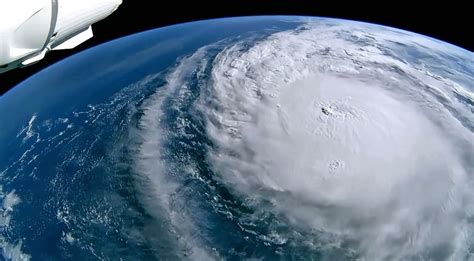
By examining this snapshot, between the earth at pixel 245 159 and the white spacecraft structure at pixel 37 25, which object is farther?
the earth at pixel 245 159

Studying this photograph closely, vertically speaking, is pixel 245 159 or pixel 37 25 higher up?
pixel 37 25

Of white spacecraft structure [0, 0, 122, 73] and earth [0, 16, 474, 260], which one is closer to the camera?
white spacecraft structure [0, 0, 122, 73]

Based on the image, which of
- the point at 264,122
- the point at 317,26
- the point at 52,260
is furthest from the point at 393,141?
the point at 317,26

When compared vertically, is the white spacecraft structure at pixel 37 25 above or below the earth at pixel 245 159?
above

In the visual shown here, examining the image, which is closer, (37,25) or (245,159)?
(37,25)

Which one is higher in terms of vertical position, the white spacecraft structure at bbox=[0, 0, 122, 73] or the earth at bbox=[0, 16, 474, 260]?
the white spacecraft structure at bbox=[0, 0, 122, 73]

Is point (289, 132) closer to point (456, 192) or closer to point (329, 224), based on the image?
point (329, 224)
